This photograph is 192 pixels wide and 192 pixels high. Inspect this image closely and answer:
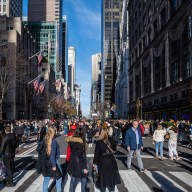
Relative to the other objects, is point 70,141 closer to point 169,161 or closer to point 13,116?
point 169,161

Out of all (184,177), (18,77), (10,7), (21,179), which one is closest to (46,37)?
(10,7)

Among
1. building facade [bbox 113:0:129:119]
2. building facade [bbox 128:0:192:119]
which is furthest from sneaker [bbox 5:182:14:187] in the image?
building facade [bbox 113:0:129:119]

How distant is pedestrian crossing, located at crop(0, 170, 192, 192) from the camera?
9241 mm

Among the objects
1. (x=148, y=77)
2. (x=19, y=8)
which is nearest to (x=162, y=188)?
(x=148, y=77)

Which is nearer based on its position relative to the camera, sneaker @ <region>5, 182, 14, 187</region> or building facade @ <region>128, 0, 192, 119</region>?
sneaker @ <region>5, 182, 14, 187</region>

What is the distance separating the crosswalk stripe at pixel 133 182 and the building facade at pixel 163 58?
25.6 m

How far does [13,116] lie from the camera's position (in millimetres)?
66625

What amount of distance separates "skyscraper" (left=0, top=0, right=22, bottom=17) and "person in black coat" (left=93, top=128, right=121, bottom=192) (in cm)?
13433

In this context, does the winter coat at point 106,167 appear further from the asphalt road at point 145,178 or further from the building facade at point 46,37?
Answer: the building facade at point 46,37

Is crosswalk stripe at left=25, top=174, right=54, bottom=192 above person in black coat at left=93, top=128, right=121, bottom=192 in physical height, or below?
below

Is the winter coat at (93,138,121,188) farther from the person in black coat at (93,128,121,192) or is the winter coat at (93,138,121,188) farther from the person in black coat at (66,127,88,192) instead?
the person in black coat at (66,127,88,192)

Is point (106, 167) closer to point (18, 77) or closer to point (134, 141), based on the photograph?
point (134, 141)

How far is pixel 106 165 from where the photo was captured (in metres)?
7.20

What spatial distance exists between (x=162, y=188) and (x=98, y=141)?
3.06 m
